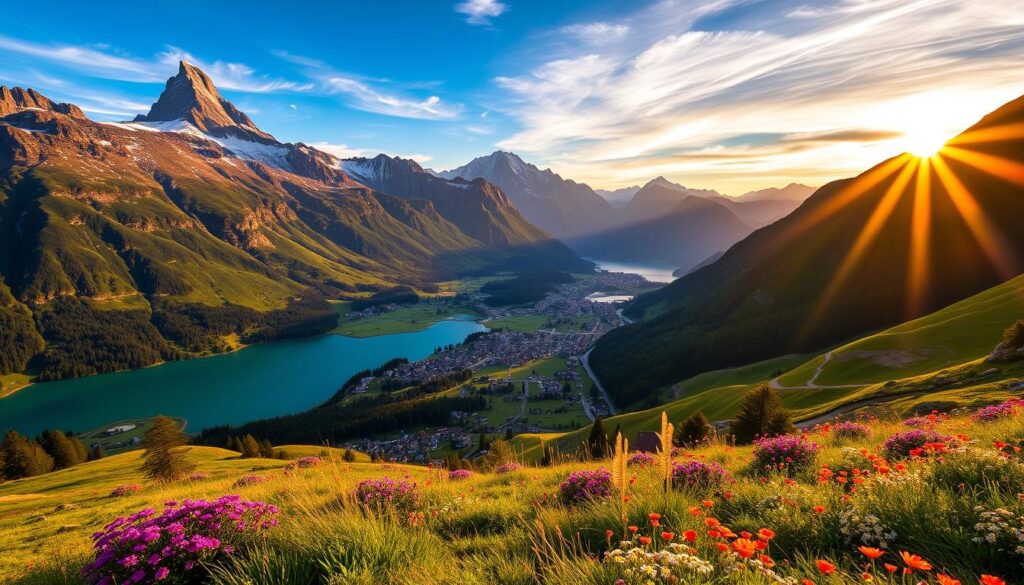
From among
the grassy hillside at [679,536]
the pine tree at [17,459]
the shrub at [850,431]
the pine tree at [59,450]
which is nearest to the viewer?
the grassy hillside at [679,536]

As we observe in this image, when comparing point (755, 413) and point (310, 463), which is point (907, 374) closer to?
point (755, 413)

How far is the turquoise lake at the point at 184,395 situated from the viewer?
139 metres

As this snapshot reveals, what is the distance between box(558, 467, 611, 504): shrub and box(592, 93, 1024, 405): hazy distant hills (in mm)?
131323

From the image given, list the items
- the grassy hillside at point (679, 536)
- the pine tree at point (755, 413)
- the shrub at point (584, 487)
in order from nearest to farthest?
the grassy hillside at point (679, 536) < the shrub at point (584, 487) < the pine tree at point (755, 413)

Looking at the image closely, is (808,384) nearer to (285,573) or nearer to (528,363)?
(285,573)

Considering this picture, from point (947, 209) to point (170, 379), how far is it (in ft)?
978

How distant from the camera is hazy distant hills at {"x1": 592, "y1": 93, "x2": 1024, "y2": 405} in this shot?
11412 centimetres

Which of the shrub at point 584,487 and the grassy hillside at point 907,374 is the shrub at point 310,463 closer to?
the grassy hillside at point 907,374

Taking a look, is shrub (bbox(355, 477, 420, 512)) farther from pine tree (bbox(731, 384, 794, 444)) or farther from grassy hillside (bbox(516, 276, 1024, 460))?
pine tree (bbox(731, 384, 794, 444))

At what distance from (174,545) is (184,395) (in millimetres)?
199205

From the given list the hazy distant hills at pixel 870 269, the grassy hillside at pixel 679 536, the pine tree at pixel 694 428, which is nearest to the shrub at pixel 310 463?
the grassy hillside at pixel 679 536

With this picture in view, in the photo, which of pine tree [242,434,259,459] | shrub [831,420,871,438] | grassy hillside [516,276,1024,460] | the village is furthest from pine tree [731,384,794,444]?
the village

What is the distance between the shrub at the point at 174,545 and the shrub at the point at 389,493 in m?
2.84

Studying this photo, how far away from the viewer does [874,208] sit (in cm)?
16500
